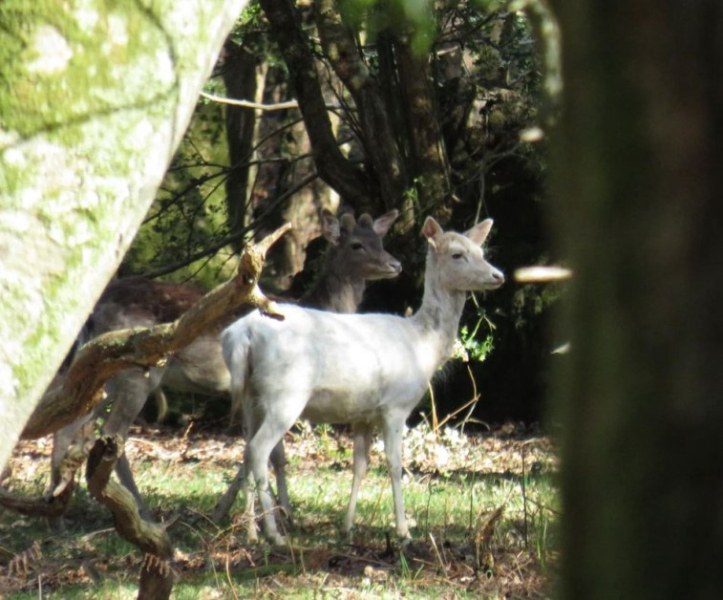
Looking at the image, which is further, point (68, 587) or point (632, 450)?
point (68, 587)

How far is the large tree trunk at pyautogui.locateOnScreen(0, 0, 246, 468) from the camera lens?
8.03 ft

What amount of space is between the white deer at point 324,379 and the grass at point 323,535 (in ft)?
1.32

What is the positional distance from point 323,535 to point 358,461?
0.76 m

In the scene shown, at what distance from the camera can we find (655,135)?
3.24 feet

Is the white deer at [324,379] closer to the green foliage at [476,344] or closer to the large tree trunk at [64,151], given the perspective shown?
the green foliage at [476,344]

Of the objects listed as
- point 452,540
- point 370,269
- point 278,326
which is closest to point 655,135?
point 452,540

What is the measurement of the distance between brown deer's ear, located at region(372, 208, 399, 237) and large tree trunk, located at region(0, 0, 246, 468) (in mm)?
10205

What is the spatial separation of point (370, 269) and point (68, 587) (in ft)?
20.8

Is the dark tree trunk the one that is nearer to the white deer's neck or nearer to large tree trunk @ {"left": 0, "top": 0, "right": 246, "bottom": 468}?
the white deer's neck

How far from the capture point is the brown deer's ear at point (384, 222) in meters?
12.8

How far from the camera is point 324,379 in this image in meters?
8.98

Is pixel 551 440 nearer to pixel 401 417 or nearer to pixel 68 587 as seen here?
pixel 68 587

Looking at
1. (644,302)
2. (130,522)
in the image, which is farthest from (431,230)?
(644,302)

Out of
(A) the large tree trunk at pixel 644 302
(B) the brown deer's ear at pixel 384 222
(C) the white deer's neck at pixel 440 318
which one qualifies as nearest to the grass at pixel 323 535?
(C) the white deer's neck at pixel 440 318
